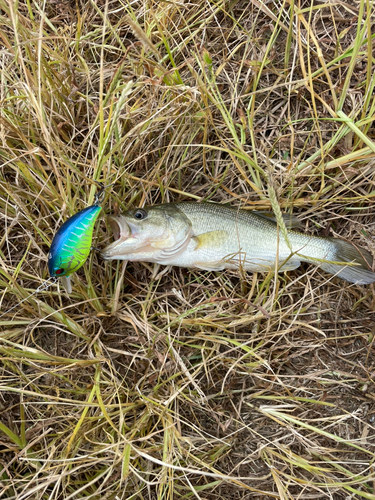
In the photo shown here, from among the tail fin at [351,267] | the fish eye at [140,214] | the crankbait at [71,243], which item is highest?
the crankbait at [71,243]

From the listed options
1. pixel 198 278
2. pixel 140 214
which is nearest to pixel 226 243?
pixel 198 278

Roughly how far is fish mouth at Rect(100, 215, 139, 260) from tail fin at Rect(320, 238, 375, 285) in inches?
58.0

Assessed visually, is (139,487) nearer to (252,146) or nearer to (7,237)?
(7,237)

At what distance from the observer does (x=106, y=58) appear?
3.16 metres

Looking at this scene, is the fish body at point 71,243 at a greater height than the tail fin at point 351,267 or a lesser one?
greater

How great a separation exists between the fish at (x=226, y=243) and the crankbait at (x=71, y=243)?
0.38 metres

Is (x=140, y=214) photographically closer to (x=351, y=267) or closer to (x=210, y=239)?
(x=210, y=239)

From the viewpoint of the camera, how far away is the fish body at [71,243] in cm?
217

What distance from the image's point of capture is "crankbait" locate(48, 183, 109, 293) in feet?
7.13

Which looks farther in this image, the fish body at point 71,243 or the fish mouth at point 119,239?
the fish mouth at point 119,239

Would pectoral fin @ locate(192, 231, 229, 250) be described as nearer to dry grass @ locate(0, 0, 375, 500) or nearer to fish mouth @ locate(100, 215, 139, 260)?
dry grass @ locate(0, 0, 375, 500)

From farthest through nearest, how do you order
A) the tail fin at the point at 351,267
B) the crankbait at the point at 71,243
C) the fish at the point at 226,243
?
1. the tail fin at the point at 351,267
2. the fish at the point at 226,243
3. the crankbait at the point at 71,243

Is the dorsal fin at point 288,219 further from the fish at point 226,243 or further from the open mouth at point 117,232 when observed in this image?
the open mouth at point 117,232

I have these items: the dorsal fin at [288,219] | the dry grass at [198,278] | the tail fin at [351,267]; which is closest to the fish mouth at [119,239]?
the dry grass at [198,278]
